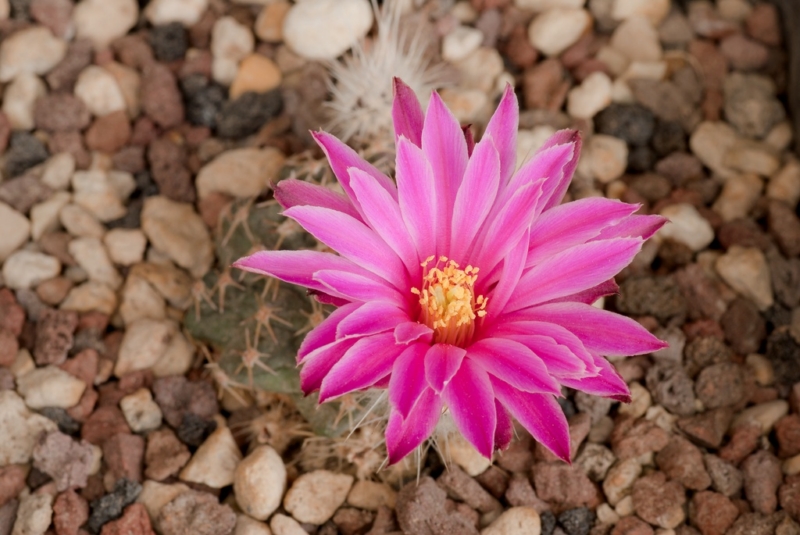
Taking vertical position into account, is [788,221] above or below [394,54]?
below

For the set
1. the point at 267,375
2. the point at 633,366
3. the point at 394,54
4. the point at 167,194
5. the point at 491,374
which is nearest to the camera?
the point at 491,374

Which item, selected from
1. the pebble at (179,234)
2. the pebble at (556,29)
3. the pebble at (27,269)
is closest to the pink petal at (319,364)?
the pebble at (179,234)

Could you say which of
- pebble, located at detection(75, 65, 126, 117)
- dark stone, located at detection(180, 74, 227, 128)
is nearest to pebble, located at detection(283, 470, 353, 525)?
dark stone, located at detection(180, 74, 227, 128)

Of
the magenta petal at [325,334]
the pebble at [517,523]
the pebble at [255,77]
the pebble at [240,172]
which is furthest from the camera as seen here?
the pebble at [255,77]

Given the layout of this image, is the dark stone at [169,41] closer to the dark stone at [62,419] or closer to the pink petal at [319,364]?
the dark stone at [62,419]

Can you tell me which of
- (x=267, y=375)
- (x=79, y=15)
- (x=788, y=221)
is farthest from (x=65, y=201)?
(x=788, y=221)

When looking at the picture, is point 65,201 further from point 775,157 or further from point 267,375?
point 775,157
